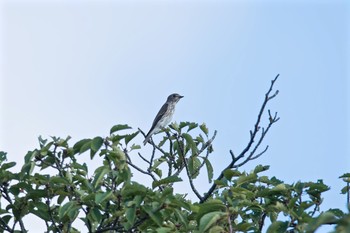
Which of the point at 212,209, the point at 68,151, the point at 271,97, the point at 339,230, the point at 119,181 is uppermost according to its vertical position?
the point at 271,97

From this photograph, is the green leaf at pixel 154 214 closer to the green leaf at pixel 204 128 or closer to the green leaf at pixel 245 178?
the green leaf at pixel 245 178

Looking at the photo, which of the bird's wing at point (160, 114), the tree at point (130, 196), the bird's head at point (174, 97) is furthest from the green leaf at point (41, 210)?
the bird's head at point (174, 97)

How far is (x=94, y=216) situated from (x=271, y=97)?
2.31 metres

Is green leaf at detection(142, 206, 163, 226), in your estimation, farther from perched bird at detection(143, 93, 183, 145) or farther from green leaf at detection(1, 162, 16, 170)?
perched bird at detection(143, 93, 183, 145)

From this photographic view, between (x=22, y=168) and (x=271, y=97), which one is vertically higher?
(x=271, y=97)

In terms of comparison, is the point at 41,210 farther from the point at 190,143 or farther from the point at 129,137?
the point at 190,143

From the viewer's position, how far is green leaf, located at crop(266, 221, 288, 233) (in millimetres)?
6098

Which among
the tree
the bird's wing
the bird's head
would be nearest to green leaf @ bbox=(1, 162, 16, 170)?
the tree

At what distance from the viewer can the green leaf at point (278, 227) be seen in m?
6.10

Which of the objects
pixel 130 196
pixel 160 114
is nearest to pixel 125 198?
pixel 130 196

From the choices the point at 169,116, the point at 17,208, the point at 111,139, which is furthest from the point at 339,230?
the point at 169,116

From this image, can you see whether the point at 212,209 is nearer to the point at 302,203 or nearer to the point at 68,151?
the point at 302,203

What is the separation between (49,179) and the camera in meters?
7.21

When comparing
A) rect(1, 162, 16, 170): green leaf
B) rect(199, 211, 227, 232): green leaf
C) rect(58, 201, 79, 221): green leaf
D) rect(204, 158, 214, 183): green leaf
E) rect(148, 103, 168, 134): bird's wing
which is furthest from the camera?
rect(148, 103, 168, 134): bird's wing
